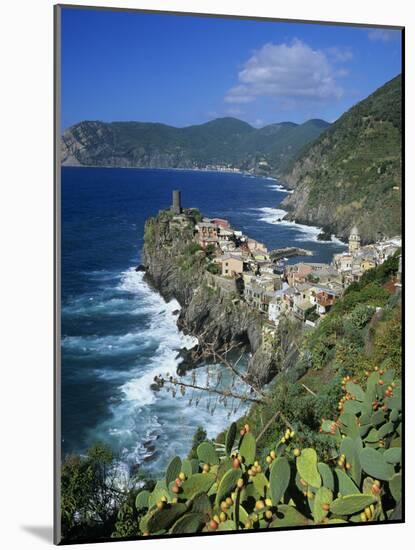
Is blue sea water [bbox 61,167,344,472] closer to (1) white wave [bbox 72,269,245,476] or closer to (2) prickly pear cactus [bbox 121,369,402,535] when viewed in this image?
(1) white wave [bbox 72,269,245,476]

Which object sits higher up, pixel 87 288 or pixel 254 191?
pixel 254 191

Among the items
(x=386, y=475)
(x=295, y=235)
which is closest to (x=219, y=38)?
(x=295, y=235)

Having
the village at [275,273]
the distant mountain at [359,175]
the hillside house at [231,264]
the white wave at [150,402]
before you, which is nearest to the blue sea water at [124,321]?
the white wave at [150,402]

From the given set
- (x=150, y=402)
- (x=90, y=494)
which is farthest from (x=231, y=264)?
(x=90, y=494)

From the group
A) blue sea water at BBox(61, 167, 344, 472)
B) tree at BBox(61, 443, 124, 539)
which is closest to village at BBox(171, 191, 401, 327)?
blue sea water at BBox(61, 167, 344, 472)

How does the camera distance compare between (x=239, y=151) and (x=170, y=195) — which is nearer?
(x=170, y=195)

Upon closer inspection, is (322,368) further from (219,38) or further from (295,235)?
(219,38)
